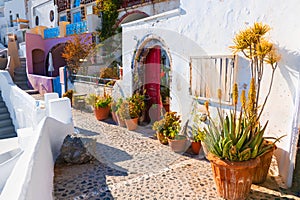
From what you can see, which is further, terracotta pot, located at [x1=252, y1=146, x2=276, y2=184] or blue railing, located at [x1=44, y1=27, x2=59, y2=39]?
blue railing, located at [x1=44, y1=27, x2=59, y2=39]

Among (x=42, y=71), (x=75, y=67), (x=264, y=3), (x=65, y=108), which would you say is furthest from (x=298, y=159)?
(x=42, y=71)

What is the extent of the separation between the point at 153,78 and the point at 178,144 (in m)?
2.80

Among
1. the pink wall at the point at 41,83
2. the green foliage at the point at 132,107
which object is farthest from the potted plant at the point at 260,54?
the pink wall at the point at 41,83

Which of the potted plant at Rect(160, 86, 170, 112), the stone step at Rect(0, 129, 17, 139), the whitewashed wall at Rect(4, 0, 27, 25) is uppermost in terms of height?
the whitewashed wall at Rect(4, 0, 27, 25)

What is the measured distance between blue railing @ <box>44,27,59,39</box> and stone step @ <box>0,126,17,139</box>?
8.52 meters

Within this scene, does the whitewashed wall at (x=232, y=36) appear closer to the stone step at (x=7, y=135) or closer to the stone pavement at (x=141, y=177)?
the stone pavement at (x=141, y=177)

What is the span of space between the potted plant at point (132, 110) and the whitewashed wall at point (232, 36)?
144 cm

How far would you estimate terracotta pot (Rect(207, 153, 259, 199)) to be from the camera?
10.6 ft

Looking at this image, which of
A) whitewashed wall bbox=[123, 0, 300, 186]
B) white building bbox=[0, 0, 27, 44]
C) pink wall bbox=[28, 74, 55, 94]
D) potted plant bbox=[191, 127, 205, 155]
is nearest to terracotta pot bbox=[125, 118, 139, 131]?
whitewashed wall bbox=[123, 0, 300, 186]

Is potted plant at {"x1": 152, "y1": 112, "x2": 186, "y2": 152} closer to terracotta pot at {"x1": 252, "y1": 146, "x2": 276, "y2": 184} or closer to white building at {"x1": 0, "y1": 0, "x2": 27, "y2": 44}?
terracotta pot at {"x1": 252, "y1": 146, "x2": 276, "y2": 184}

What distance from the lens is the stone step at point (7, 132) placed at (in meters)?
9.48

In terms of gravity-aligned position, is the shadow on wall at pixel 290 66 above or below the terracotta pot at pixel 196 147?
above

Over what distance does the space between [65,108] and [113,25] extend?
26.7ft

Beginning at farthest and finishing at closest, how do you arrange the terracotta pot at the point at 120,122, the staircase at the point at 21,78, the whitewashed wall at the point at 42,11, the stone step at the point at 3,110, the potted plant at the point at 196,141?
the whitewashed wall at the point at 42,11, the staircase at the point at 21,78, the stone step at the point at 3,110, the terracotta pot at the point at 120,122, the potted plant at the point at 196,141
